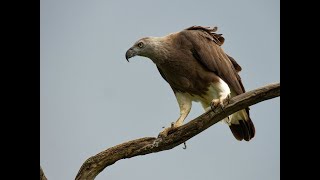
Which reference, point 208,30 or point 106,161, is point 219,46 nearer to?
point 208,30

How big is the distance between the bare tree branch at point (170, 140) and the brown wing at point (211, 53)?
957 mm

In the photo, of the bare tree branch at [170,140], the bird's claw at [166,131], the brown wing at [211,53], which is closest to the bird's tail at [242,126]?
the brown wing at [211,53]

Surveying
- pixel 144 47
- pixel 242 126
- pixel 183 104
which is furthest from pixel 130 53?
pixel 242 126

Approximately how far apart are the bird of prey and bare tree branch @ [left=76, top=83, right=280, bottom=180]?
0.33 m

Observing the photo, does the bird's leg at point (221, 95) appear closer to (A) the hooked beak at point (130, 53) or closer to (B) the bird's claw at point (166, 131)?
(B) the bird's claw at point (166, 131)

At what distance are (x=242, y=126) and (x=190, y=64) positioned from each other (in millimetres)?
1399

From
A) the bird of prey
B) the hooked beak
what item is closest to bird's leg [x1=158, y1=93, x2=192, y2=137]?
the bird of prey

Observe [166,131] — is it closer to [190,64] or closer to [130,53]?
[190,64]

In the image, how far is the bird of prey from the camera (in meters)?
6.28
